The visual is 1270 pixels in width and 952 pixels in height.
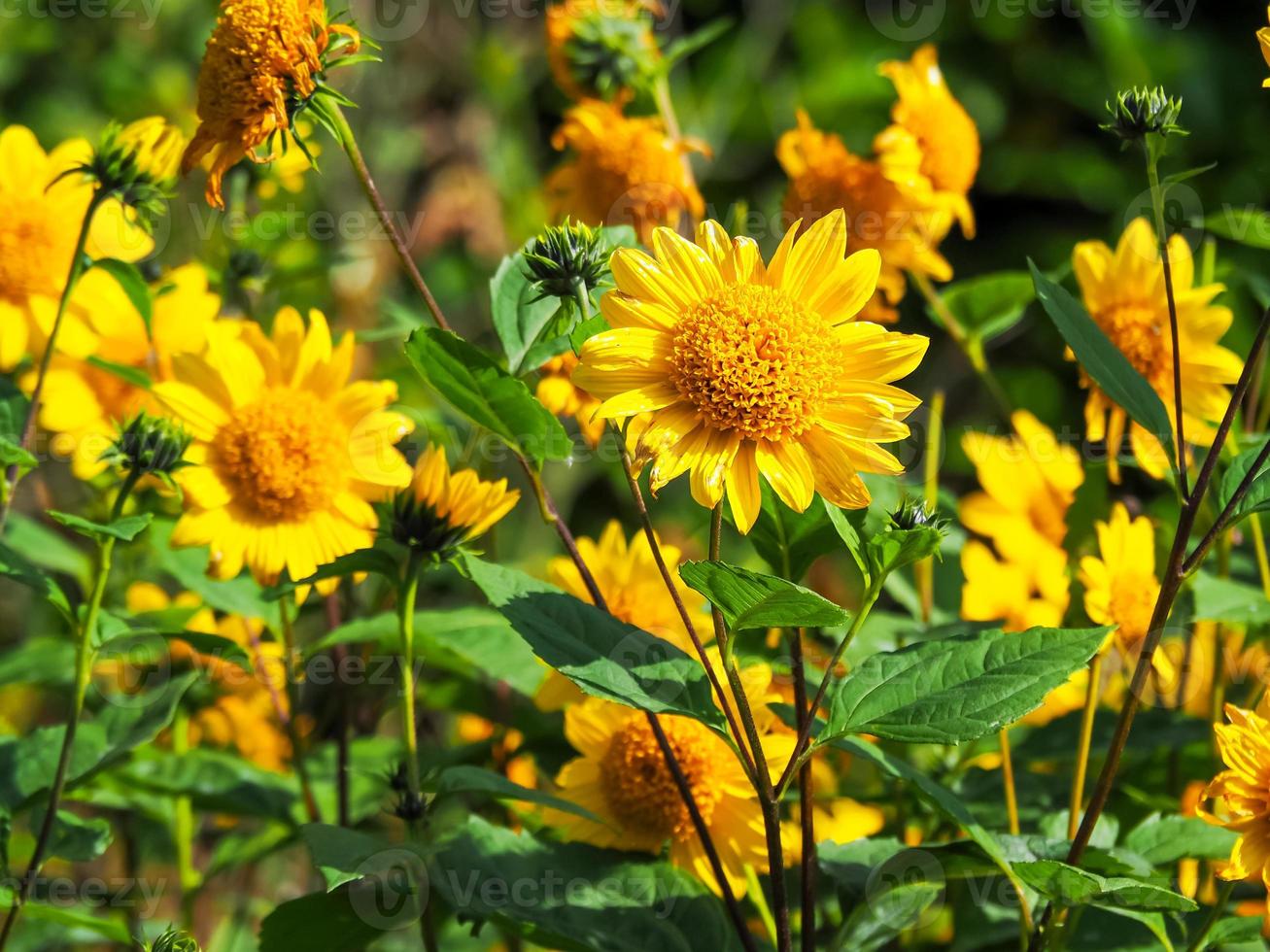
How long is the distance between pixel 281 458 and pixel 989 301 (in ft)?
1.81

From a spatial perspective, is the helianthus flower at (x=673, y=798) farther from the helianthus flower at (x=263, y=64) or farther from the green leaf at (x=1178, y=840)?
the helianthus flower at (x=263, y=64)

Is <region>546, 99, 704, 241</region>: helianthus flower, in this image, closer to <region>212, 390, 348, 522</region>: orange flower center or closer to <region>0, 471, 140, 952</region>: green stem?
<region>212, 390, 348, 522</region>: orange flower center

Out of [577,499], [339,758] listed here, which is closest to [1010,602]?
[339,758]

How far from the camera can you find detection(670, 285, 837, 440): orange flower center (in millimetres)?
685

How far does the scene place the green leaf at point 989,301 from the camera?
105cm

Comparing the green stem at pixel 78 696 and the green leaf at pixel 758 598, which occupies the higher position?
the green leaf at pixel 758 598

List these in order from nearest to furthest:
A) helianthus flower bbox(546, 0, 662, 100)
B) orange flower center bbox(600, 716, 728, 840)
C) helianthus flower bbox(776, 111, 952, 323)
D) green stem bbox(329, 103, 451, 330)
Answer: green stem bbox(329, 103, 451, 330) → orange flower center bbox(600, 716, 728, 840) → helianthus flower bbox(776, 111, 952, 323) → helianthus flower bbox(546, 0, 662, 100)

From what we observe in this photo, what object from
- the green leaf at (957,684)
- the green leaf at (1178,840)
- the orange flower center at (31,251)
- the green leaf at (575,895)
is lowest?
the green leaf at (575,895)

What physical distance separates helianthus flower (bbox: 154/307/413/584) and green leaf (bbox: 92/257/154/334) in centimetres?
4

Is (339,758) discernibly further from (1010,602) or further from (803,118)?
(803,118)

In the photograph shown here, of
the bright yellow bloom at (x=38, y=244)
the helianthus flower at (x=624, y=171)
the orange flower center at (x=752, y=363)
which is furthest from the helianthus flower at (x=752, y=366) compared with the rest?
the bright yellow bloom at (x=38, y=244)

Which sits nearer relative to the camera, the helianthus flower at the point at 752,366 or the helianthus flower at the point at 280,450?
the helianthus flower at the point at 752,366

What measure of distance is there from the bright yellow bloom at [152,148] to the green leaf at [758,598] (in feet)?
1.63

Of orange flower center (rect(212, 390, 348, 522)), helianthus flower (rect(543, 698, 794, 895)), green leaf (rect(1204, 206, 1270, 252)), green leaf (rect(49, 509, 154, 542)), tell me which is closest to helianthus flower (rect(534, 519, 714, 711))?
helianthus flower (rect(543, 698, 794, 895))
